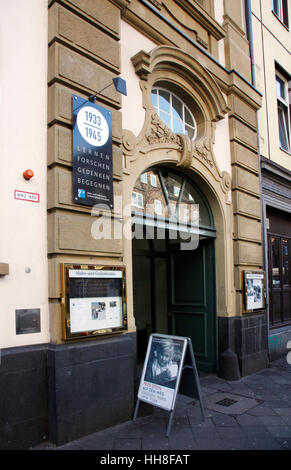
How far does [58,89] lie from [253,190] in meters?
5.05

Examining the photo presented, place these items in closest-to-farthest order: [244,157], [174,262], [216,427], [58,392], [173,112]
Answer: [58,392] → [216,427] → [173,112] → [244,157] → [174,262]

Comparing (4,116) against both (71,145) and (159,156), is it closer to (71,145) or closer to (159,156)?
(71,145)

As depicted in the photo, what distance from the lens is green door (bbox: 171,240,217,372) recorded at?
7422 millimetres

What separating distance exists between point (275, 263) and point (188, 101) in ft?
15.8

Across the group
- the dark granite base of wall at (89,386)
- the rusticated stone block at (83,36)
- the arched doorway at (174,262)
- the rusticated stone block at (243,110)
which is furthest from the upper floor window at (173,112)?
the dark granite base of wall at (89,386)

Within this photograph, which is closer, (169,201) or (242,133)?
(169,201)

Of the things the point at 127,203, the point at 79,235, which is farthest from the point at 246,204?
the point at 79,235

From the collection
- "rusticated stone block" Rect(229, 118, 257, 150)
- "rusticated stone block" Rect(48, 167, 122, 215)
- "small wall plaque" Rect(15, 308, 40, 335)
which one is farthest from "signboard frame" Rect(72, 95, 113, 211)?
"rusticated stone block" Rect(229, 118, 257, 150)

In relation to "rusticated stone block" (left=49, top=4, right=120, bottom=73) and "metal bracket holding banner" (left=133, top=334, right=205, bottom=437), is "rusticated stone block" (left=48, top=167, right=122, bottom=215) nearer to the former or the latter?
"rusticated stone block" (left=49, top=4, right=120, bottom=73)

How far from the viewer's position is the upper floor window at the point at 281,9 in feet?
36.3

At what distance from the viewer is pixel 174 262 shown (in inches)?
320

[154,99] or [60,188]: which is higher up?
[154,99]

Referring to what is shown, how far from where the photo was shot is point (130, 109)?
18.3 ft

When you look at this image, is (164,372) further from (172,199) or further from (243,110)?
(243,110)
